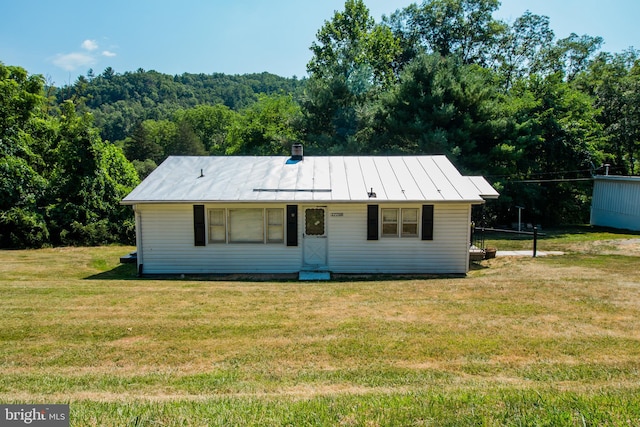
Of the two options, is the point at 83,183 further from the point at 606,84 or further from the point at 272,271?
the point at 606,84

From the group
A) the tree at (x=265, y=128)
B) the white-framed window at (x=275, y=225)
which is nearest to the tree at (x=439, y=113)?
the tree at (x=265, y=128)

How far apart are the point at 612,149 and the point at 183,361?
35530 millimetres

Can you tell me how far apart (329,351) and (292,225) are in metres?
6.92

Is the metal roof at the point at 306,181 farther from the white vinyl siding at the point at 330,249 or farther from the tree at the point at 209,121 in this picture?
the tree at the point at 209,121

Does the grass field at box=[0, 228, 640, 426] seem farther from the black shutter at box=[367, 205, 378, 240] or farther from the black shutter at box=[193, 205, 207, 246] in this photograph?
the black shutter at box=[367, 205, 378, 240]

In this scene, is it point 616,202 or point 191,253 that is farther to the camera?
point 616,202

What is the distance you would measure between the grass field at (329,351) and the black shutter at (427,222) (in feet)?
5.85

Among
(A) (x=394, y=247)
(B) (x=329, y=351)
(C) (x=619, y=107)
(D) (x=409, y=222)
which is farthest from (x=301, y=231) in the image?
(C) (x=619, y=107)

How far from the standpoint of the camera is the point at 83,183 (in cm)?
1970

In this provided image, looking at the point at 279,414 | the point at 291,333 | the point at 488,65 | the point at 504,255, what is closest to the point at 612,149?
the point at 488,65

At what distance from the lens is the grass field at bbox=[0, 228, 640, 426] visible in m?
3.91

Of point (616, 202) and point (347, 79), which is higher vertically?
point (347, 79)

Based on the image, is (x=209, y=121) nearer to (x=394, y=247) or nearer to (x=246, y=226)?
(x=246, y=226)

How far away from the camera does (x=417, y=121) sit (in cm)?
2278
